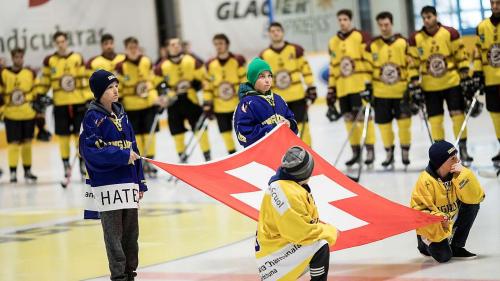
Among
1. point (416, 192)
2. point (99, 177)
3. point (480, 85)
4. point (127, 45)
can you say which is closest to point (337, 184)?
point (416, 192)

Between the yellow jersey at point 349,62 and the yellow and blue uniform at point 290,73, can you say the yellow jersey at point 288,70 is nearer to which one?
the yellow and blue uniform at point 290,73

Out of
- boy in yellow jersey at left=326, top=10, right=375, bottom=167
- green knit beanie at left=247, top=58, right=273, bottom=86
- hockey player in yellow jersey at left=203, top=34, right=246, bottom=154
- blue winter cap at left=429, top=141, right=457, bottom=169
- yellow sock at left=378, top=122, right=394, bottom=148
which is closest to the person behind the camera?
blue winter cap at left=429, top=141, right=457, bottom=169

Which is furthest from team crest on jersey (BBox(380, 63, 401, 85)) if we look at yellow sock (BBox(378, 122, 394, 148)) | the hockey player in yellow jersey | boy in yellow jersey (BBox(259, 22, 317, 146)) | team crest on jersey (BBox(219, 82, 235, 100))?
team crest on jersey (BBox(219, 82, 235, 100))

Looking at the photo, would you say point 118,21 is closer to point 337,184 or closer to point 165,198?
point 165,198

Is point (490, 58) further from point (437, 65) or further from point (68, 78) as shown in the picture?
point (68, 78)

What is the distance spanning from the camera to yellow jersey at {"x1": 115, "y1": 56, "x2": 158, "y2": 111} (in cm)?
1418

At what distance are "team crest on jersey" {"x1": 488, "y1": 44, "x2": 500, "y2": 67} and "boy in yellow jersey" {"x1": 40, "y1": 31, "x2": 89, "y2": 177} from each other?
218 inches

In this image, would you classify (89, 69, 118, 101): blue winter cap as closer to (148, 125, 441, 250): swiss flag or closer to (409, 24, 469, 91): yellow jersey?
(148, 125, 441, 250): swiss flag

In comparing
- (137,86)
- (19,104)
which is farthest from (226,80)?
(19,104)

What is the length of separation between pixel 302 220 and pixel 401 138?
6.98 metres

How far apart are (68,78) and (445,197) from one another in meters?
8.43

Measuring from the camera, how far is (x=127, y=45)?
46.7ft

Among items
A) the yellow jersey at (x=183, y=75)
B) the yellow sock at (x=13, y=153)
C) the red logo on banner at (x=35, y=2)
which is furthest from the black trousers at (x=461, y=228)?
the red logo on banner at (x=35, y=2)

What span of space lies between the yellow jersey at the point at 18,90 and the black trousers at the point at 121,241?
330 inches
